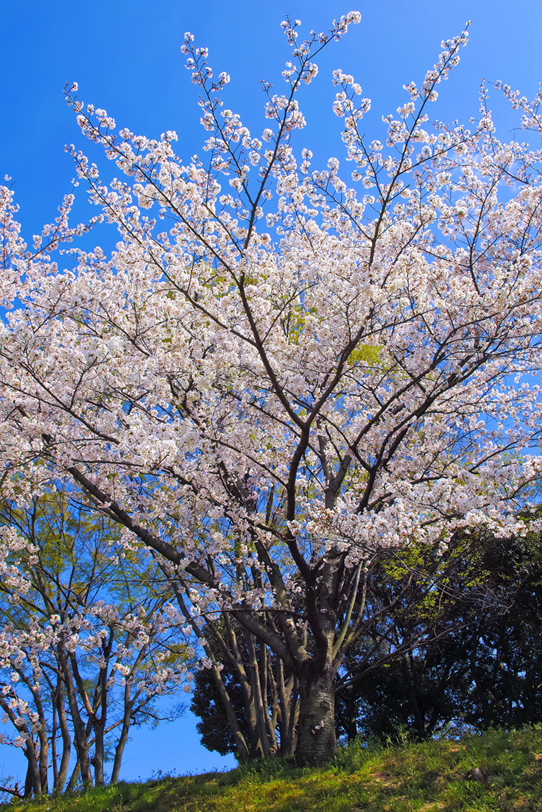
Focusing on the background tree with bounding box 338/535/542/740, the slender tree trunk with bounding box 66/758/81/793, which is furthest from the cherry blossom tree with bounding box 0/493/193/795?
the background tree with bounding box 338/535/542/740

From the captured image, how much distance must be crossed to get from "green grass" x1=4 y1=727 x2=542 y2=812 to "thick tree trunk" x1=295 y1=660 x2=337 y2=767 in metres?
0.24

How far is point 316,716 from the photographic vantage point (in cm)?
789

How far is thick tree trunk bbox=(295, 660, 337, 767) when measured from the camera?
7727 millimetres

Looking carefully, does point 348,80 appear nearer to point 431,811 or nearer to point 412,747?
point 431,811

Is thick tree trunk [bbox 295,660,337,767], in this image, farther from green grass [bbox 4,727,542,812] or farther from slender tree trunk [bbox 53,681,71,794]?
slender tree trunk [bbox 53,681,71,794]

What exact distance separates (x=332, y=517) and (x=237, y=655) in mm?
6336

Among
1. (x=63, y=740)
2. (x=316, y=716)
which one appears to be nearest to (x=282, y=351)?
(x=316, y=716)

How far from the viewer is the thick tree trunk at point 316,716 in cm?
773

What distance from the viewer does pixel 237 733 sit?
10.8 m

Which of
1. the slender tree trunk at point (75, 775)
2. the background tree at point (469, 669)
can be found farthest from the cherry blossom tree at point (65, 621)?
the background tree at point (469, 669)

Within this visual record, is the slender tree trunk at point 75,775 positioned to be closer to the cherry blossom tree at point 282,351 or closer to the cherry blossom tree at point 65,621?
the cherry blossom tree at point 65,621

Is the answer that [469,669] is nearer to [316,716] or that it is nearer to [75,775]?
[316,716]

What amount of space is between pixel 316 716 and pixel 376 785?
1646 millimetres

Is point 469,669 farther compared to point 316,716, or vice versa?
point 469,669
